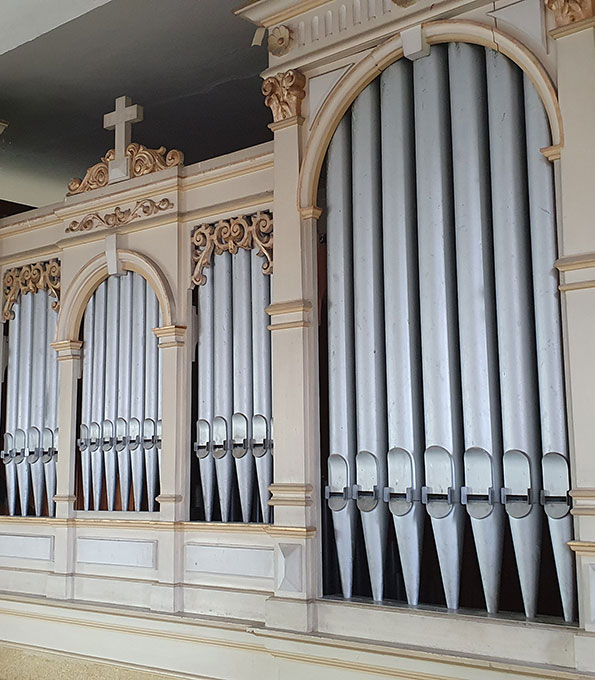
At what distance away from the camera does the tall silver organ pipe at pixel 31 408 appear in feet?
20.5

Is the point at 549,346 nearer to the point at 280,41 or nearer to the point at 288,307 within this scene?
the point at 288,307

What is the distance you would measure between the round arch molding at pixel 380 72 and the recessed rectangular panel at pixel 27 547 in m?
2.94

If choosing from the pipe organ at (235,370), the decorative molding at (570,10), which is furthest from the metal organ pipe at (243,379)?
the decorative molding at (570,10)

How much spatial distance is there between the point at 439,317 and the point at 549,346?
0.55 meters

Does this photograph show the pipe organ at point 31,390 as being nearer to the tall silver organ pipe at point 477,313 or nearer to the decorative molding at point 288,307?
the decorative molding at point 288,307

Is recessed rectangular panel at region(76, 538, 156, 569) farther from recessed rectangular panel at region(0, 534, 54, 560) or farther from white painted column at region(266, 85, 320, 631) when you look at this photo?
→ white painted column at region(266, 85, 320, 631)

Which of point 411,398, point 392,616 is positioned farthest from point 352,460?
point 392,616

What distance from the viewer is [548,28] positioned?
13.6 feet

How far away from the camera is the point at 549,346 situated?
3918mm

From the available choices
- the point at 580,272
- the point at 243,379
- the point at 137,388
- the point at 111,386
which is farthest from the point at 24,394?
the point at 580,272

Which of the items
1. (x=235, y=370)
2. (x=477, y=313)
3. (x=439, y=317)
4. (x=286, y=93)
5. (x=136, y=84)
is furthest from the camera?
(x=136, y=84)

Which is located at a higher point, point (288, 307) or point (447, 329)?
point (288, 307)

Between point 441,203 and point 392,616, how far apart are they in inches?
76.1

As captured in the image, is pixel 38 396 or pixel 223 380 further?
pixel 38 396
